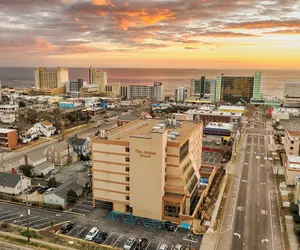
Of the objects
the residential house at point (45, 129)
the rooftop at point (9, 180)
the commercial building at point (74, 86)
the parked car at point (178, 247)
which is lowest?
the parked car at point (178, 247)

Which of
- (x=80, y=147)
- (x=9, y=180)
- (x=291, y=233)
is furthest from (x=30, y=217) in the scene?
(x=291, y=233)

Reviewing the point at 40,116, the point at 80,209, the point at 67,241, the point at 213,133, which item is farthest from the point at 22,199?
the point at 40,116

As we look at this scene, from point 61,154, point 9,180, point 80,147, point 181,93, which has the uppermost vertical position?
point 181,93

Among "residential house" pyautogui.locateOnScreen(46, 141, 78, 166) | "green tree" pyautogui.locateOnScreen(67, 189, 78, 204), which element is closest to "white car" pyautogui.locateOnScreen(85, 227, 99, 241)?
"green tree" pyautogui.locateOnScreen(67, 189, 78, 204)

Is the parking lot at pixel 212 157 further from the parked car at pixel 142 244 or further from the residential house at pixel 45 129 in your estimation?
the residential house at pixel 45 129

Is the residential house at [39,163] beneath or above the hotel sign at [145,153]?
beneath

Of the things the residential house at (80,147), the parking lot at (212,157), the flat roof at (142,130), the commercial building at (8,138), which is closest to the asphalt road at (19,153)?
the commercial building at (8,138)

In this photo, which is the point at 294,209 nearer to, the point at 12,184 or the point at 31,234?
the point at 31,234

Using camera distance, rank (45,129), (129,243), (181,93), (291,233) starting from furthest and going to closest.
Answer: (181,93)
(45,129)
(291,233)
(129,243)
